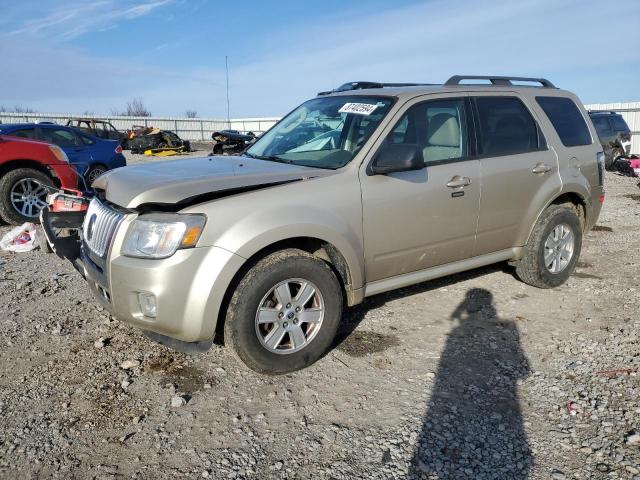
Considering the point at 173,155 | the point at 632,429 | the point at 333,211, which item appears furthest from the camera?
the point at 173,155

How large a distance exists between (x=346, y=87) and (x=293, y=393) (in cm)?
303

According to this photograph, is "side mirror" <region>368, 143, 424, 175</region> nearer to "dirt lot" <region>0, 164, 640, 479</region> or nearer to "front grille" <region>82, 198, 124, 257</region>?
"dirt lot" <region>0, 164, 640, 479</region>

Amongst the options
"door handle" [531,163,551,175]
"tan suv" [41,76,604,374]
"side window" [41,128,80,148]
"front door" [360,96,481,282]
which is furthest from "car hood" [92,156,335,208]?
"side window" [41,128,80,148]

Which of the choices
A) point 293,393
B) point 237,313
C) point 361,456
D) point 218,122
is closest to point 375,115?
point 237,313

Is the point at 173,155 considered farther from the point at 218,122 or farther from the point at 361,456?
the point at 361,456

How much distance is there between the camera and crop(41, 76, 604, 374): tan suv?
3.05 metres

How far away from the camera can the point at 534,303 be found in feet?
15.8

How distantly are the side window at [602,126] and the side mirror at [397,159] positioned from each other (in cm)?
1431

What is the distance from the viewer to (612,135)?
15.4 m

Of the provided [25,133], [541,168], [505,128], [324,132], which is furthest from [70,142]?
[541,168]

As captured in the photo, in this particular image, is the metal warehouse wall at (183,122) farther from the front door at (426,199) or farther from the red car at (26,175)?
the front door at (426,199)

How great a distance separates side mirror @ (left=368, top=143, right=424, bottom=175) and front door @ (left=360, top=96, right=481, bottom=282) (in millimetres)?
71

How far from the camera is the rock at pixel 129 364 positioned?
3.51m

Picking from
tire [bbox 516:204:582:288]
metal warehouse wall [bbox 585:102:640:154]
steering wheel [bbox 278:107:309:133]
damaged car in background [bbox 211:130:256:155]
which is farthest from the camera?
metal warehouse wall [bbox 585:102:640:154]
